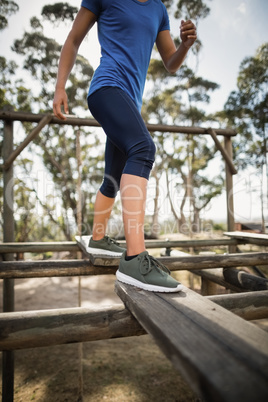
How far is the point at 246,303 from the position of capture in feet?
3.22

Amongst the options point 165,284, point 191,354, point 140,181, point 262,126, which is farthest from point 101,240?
point 262,126

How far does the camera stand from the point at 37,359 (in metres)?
4.50

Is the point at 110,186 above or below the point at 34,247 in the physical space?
above

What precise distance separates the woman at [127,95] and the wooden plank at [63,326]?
0.15 metres

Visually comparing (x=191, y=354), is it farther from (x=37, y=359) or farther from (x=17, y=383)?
(x=37, y=359)

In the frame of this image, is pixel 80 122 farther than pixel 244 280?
Yes

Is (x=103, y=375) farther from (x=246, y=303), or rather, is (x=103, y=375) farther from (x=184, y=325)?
(x=184, y=325)

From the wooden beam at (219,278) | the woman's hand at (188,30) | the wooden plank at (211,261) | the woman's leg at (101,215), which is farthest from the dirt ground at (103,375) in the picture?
the woman's hand at (188,30)

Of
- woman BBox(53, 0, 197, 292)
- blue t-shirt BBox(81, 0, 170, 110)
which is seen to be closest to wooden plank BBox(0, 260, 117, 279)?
woman BBox(53, 0, 197, 292)

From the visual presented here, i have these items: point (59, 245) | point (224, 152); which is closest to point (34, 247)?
point (59, 245)

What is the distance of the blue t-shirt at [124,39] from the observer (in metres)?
1.24

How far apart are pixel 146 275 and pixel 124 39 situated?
111cm

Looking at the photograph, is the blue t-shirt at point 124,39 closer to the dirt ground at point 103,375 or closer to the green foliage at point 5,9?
the dirt ground at point 103,375

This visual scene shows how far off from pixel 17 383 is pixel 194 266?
383 cm
